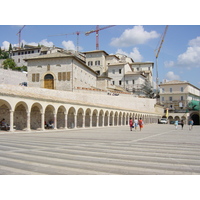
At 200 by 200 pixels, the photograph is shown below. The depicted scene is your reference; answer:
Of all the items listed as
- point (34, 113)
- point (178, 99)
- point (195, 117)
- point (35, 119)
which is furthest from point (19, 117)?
point (195, 117)

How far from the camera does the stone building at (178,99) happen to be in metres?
72.4

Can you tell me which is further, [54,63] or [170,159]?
[54,63]

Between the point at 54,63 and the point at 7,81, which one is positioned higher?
the point at 54,63

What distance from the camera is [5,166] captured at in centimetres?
673

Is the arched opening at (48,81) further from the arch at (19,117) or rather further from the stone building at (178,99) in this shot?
the stone building at (178,99)

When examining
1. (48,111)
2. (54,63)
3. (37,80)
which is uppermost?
(54,63)

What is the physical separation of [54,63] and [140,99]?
90.8 ft

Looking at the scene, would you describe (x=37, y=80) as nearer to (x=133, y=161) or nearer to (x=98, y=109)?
(x=98, y=109)

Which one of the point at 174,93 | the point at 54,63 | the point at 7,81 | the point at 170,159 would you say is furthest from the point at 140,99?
the point at 170,159

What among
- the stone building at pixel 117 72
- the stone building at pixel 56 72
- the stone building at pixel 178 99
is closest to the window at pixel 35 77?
the stone building at pixel 56 72

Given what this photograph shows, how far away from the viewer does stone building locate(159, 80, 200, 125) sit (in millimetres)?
72375

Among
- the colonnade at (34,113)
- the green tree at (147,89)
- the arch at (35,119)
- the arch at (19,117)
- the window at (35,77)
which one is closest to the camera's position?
the colonnade at (34,113)

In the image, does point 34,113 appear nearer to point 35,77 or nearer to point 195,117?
point 35,77
